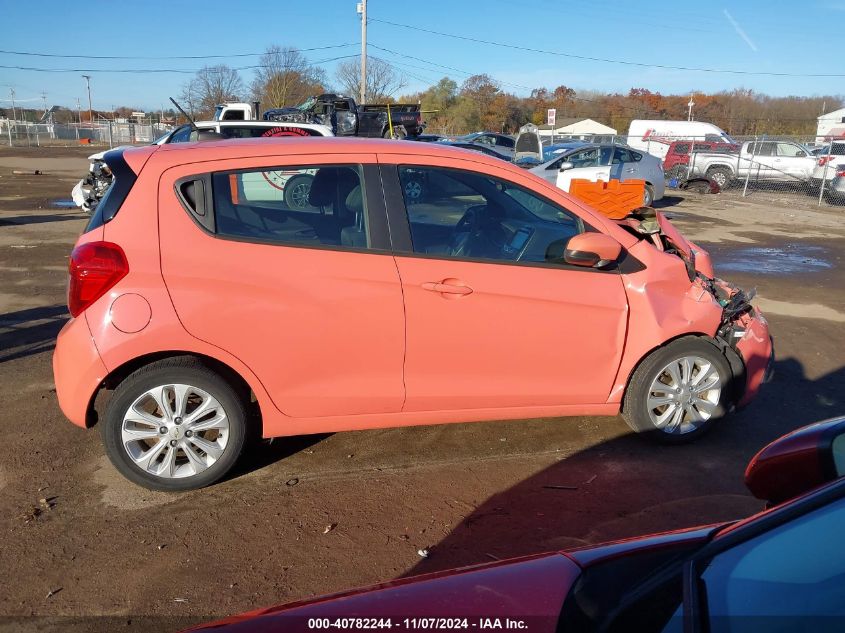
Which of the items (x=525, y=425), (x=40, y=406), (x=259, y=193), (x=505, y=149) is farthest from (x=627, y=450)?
(x=505, y=149)

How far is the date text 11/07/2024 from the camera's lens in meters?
1.65

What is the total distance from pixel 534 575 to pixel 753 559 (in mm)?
531

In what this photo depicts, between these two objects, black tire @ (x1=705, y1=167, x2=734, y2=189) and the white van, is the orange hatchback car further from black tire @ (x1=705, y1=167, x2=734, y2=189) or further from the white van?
the white van

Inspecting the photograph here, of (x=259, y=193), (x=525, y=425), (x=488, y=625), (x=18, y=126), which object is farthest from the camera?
(x=18, y=126)

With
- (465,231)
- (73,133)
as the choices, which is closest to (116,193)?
(465,231)

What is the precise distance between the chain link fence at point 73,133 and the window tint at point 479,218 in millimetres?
52032

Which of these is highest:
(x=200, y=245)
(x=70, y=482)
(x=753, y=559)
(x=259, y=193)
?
(x=259, y=193)

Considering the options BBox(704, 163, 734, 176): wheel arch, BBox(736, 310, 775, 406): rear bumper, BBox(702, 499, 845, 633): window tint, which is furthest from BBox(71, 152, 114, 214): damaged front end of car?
BBox(704, 163, 734, 176): wheel arch

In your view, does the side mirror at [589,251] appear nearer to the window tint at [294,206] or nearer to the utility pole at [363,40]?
the window tint at [294,206]

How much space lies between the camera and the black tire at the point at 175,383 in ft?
12.1

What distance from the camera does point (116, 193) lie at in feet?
12.3

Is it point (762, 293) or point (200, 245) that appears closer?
point (200, 245)

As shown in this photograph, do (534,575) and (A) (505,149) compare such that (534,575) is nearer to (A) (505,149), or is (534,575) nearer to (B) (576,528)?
(B) (576,528)

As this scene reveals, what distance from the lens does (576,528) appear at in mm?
3580
